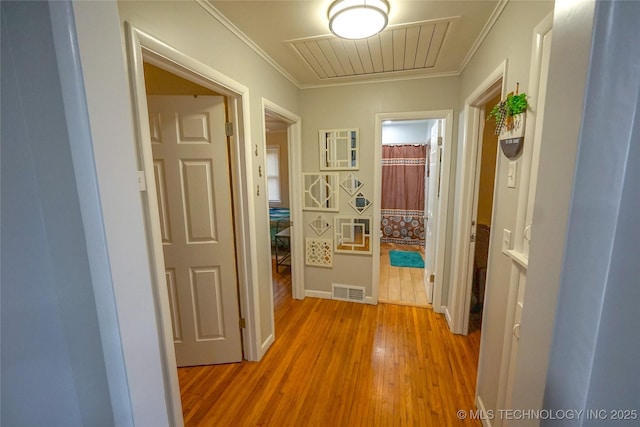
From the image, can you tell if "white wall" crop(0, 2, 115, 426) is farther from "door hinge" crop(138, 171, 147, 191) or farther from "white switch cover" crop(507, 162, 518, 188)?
"white switch cover" crop(507, 162, 518, 188)

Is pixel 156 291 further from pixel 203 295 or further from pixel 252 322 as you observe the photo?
pixel 252 322

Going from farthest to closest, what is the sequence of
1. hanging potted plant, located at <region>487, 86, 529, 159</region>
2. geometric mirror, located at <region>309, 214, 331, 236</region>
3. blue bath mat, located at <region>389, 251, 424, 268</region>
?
blue bath mat, located at <region>389, 251, 424, 268</region> < geometric mirror, located at <region>309, 214, 331, 236</region> < hanging potted plant, located at <region>487, 86, 529, 159</region>

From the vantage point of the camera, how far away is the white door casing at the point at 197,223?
1.63m

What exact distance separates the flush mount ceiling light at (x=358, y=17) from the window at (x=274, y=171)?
3.89 m

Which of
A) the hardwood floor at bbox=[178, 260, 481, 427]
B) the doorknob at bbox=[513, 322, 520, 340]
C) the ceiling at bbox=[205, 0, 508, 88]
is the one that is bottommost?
the hardwood floor at bbox=[178, 260, 481, 427]

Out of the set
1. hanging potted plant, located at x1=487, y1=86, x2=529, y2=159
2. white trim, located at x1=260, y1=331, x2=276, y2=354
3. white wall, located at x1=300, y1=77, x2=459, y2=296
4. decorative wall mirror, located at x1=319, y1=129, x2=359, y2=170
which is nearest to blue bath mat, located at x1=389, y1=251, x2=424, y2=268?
white wall, located at x1=300, y1=77, x2=459, y2=296

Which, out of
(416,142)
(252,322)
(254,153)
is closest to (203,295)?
(252,322)

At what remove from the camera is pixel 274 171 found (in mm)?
5293

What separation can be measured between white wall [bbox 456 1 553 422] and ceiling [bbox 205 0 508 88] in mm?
170

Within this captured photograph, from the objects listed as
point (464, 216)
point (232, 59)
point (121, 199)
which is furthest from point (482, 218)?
point (121, 199)

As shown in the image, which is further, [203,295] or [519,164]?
[203,295]

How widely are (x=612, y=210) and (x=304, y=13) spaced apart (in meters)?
1.71

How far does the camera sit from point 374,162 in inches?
103

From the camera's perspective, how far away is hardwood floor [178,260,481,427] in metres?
1.52
